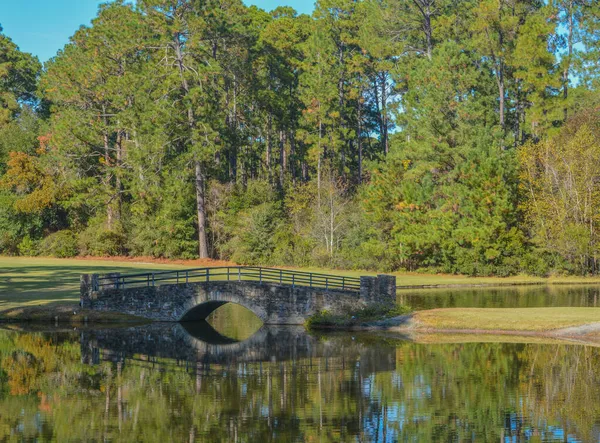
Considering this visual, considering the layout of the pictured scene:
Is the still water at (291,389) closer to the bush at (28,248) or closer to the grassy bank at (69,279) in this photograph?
the grassy bank at (69,279)

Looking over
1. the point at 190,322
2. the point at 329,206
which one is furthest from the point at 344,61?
the point at 190,322

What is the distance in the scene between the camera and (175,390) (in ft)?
96.4

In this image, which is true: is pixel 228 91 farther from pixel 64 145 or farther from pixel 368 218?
pixel 368 218

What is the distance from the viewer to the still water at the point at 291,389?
23766 millimetres

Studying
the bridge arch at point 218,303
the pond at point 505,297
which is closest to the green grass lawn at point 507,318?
the pond at point 505,297

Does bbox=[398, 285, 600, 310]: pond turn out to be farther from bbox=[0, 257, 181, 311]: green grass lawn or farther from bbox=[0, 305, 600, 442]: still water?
bbox=[0, 257, 181, 311]: green grass lawn

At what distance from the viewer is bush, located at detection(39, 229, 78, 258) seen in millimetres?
88875

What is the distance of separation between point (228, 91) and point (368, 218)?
2442 centimetres

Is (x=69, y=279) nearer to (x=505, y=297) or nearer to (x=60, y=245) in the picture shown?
(x=60, y=245)

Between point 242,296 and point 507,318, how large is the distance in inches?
518

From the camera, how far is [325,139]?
9112cm

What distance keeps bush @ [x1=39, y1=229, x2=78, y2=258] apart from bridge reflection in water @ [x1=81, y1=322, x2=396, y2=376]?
46.5m

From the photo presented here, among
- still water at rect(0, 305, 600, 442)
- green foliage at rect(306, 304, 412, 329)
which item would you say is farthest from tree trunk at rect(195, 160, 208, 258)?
still water at rect(0, 305, 600, 442)

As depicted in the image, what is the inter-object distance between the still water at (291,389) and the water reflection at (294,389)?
0.18ft
